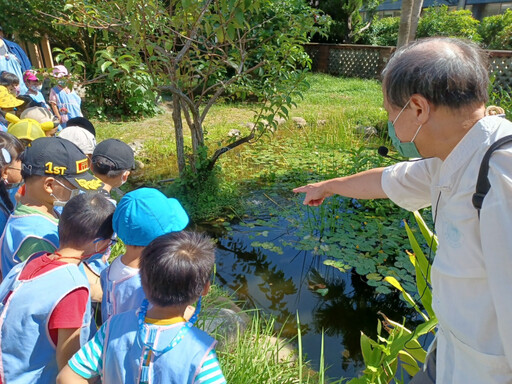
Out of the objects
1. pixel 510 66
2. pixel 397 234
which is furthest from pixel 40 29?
pixel 510 66

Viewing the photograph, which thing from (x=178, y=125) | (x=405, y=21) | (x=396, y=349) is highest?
(x=405, y=21)

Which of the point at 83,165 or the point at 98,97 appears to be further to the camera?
the point at 98,97

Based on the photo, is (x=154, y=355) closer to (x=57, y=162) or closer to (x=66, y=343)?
(x=66, y=343)

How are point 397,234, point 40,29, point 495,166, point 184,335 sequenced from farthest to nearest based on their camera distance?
1. point 40,29
2. point 397,234
3. point 184,335
4. point 495,166

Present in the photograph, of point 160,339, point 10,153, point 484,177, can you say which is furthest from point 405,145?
point 10,153

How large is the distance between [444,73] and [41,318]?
4.62 ft

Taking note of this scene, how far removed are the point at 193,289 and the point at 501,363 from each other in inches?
33.6

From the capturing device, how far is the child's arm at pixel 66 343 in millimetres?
1312

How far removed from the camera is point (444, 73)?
41.6 inches

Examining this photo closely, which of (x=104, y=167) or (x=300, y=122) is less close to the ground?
(x=104, y=167)

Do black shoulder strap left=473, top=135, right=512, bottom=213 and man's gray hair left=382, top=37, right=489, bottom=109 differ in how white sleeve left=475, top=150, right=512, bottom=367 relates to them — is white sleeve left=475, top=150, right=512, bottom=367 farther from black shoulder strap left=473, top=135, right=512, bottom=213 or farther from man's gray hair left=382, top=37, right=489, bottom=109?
man's gray hair left=382, top=37, right=489, bottom=109

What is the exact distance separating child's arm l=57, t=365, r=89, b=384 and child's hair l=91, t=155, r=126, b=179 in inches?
58.0

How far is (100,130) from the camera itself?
6.79 m

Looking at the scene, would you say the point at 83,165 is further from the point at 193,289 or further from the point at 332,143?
the point at 332,143
